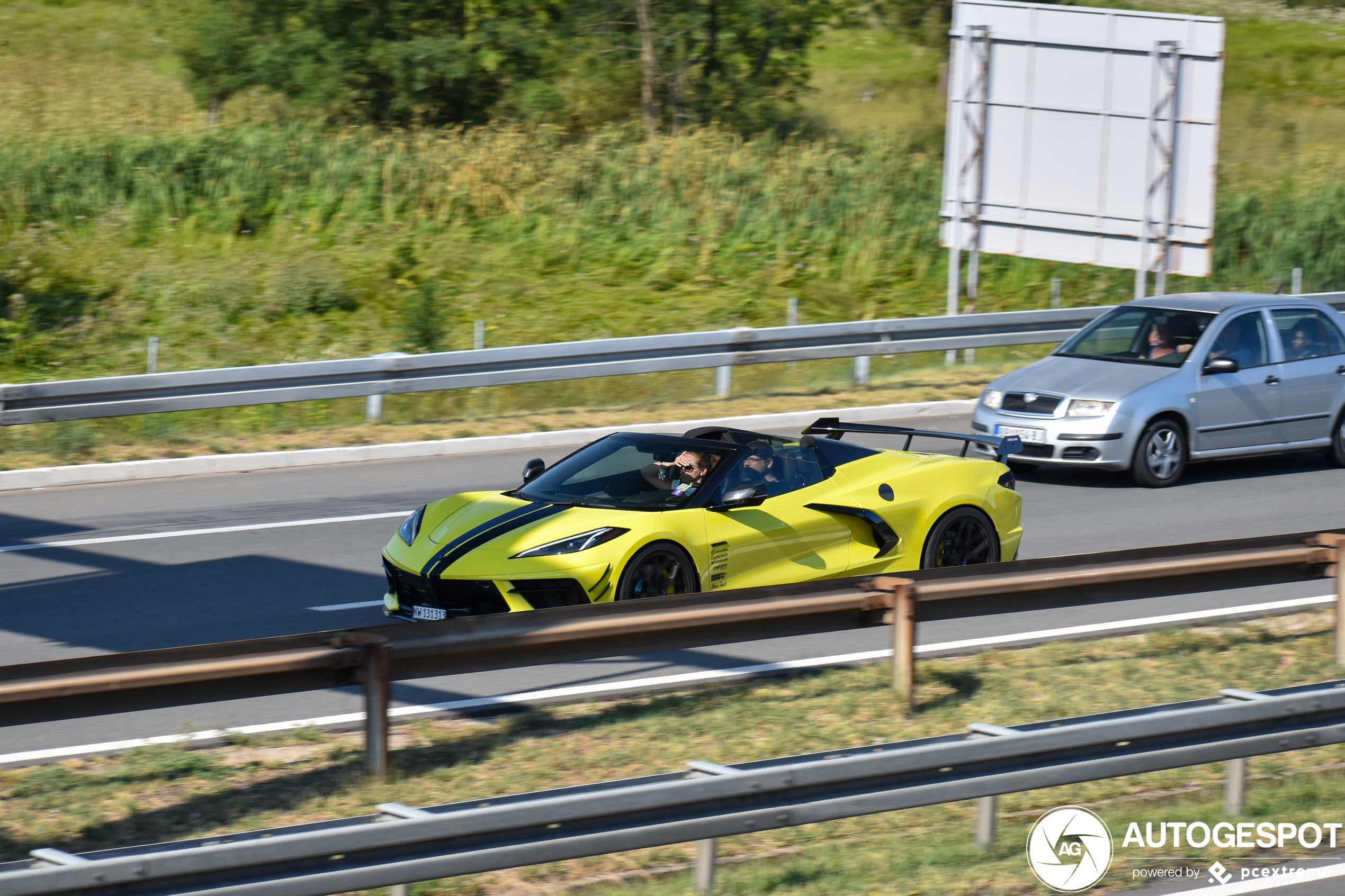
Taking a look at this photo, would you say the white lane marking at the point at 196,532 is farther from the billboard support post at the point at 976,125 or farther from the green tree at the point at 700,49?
the green tree at the point at 700,49

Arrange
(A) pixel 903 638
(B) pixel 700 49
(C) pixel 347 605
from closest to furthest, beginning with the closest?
1. (A) pixel 903 638
2. (C) pixel 347 605
3. (B) pixel 700 49

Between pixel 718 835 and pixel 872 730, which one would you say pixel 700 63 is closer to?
pixel 872 730

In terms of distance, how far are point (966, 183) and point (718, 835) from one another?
57.7ft

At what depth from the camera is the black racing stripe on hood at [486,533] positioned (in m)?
8.26

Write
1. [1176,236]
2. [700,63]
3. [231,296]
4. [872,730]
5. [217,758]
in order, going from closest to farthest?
[217,758] → [872,730] → [1176,236] → [231,296] → [700,63]

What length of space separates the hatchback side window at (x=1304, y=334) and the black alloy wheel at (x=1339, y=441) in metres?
0.64

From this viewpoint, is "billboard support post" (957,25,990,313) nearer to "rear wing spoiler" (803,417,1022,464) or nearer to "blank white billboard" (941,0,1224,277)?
"blank white billboard" (941,0,1224,277)

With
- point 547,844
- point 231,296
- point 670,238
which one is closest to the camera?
point 547,844

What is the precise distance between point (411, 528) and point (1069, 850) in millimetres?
4611

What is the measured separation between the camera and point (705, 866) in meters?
5.04

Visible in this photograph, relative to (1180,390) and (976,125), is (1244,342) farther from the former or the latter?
(976,125)

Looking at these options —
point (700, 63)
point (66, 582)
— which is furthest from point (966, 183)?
point (66, 582)

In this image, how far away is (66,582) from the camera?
33.0ft

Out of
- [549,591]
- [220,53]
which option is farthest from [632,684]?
[220,53]
